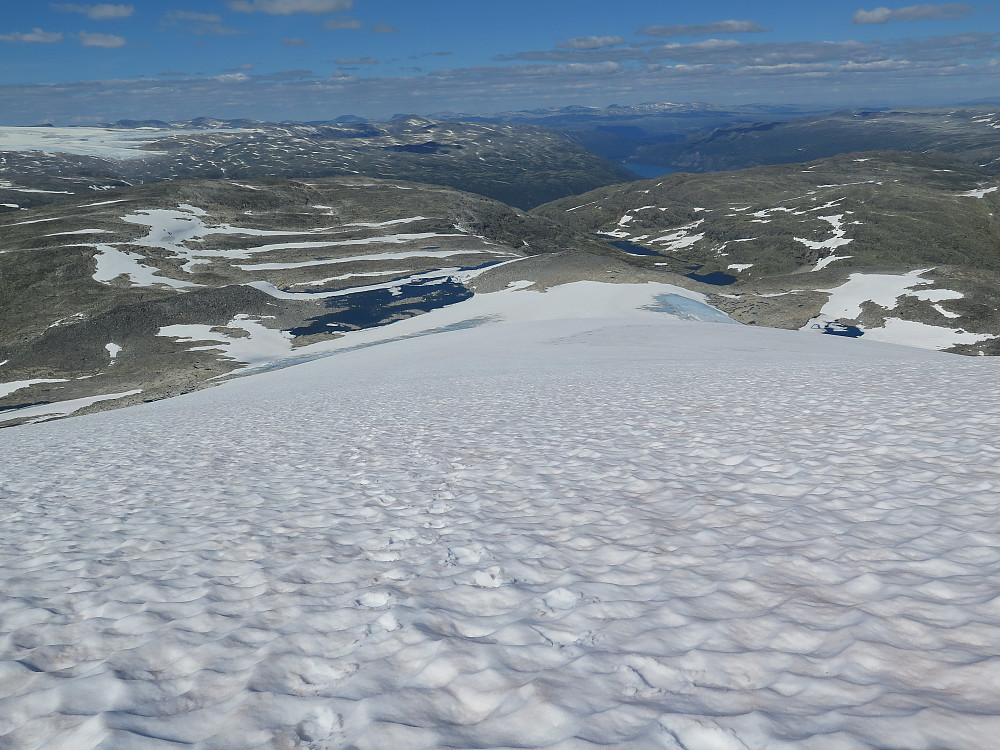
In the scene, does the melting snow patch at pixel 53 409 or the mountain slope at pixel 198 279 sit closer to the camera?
the melting snow patch at pixel 53 409

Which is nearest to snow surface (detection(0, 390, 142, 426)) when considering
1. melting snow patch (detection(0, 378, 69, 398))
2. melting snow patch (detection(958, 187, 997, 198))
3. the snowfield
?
melting snow patch (detection(0, 378, 69, 398))

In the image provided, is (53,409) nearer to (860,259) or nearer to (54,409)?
(54,409)

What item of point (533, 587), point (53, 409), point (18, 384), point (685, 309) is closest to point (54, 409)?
point (53, 409)

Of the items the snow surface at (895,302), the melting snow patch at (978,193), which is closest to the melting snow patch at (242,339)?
the snow surface at (895,302)

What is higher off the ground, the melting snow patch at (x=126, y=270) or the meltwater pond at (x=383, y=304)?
the melting snow patch at (x=126, y=270)

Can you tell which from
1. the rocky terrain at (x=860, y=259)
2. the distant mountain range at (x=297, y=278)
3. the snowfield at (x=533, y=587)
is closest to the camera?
the snowfield at (x=533, y=587)

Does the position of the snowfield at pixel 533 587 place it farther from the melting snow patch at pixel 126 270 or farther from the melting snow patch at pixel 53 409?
the melting snow patch at pixel 126 270

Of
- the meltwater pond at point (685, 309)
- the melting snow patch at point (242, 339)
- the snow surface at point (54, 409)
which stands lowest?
the snow surface at point (54, 409)
